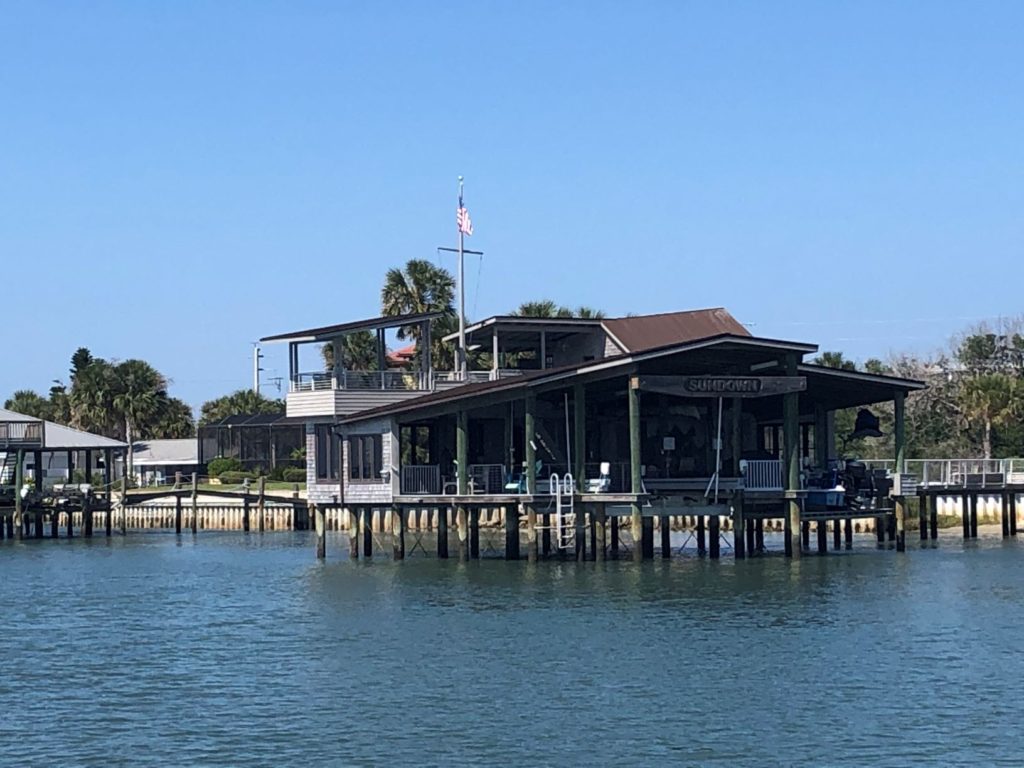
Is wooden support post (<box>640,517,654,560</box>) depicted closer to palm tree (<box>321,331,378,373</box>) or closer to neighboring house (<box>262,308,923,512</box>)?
neighboring house (<box>262,308,923,512</box>)

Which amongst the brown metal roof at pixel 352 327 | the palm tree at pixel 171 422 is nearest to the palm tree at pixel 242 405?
the palm tree at pixel 171 422

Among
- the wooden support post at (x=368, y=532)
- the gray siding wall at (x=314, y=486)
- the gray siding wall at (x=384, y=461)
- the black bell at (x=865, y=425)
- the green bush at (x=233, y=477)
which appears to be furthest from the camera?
the green bush at (x=233, y=477)

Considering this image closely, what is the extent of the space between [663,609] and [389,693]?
11149mm

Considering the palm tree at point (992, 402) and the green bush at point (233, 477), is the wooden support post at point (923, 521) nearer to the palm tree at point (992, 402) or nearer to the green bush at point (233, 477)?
the palm tree at point (992, 402)

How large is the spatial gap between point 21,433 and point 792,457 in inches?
1434

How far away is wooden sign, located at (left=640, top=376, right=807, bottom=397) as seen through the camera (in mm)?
46156

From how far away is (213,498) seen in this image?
310ft

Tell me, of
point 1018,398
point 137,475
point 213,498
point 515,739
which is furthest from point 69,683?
point 137,475

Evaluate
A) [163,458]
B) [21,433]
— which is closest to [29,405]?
[163,458]

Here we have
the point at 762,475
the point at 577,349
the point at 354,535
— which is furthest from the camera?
the point at 577,349

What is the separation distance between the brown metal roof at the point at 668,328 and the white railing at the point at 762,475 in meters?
8.86

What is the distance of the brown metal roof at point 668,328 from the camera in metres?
57.5

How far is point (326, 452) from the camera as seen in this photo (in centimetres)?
5778

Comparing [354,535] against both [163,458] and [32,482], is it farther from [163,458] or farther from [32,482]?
[163,458]
